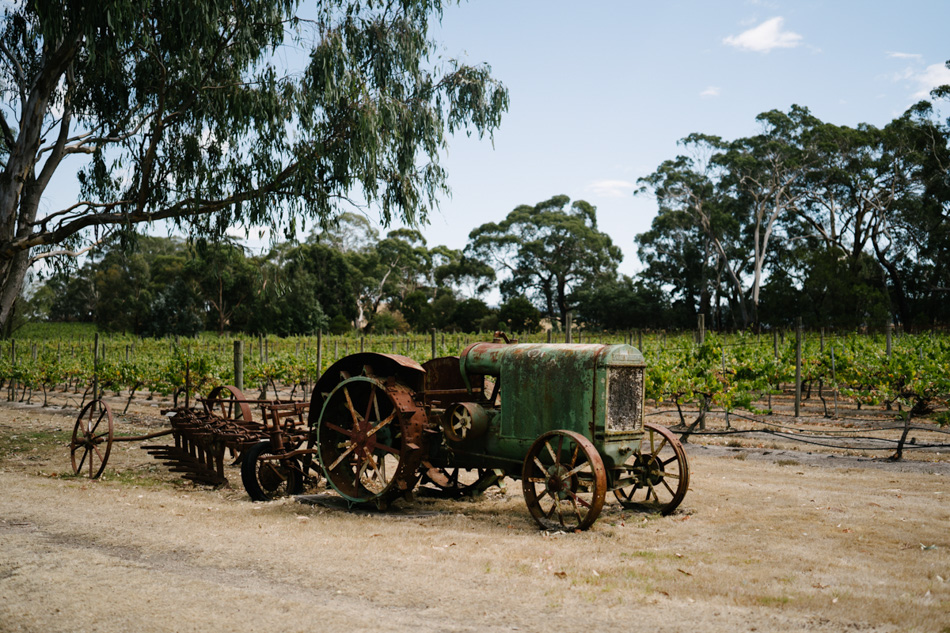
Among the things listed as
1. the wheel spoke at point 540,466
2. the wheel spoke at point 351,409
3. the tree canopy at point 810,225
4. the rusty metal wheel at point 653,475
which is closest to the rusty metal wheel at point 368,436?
the wheel spoke at point 351,409

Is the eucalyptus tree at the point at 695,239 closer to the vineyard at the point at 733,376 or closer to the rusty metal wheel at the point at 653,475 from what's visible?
the vineyard at the point at 733,376

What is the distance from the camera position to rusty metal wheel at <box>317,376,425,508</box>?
5.90 m

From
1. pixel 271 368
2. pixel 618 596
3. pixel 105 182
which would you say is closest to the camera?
pixel 618 596

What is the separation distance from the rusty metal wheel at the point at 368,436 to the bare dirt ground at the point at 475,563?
0.28 metres

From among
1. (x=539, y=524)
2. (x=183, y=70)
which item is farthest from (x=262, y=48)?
(x=539, y=524)

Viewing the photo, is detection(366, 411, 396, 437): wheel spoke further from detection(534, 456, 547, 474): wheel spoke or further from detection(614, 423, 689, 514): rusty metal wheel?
detection(614, 423, 689, 514): rusty metal wheel

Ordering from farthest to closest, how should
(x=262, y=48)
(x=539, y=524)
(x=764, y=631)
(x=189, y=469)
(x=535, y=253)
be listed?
(x=535, y=253), (x=262, y=48), (x=189, y=469), (x=539, y=524), (x=764, y=631)

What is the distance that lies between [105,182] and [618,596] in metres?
11.2

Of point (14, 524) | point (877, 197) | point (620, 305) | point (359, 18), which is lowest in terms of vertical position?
point (14, 524)

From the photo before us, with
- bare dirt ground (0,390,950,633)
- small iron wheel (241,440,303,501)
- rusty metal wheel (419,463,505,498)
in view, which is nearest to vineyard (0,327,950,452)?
small iron wheel (241,440,303,501)

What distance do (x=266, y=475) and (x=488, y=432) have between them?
2.26 m

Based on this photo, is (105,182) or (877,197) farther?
(877,197)

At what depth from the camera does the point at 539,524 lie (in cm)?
540

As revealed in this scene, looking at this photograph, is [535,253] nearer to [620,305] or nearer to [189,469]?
[620,305]
